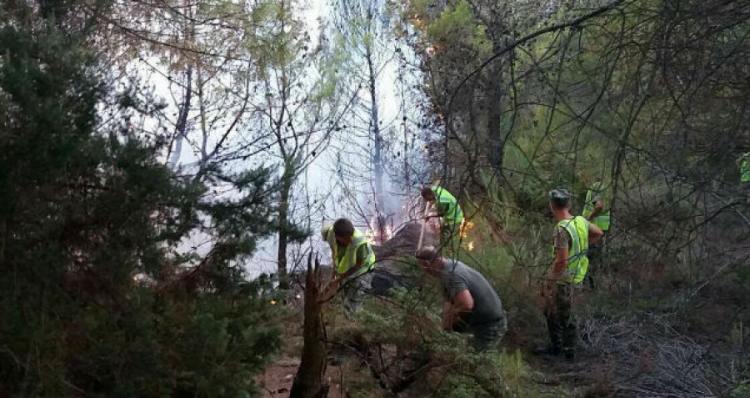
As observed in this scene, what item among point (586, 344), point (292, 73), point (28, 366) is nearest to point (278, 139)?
point (292, 73)

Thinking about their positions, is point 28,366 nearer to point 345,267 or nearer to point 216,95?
point 345,267

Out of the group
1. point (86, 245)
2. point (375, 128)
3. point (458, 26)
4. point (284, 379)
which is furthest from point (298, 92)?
point (86, 245)

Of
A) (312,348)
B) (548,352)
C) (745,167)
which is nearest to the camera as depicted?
(745,167)

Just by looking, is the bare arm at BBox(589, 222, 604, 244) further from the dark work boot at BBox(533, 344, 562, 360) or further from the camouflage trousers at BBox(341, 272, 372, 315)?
the camouflage trousers at BBox(341, 272, 372, 315)

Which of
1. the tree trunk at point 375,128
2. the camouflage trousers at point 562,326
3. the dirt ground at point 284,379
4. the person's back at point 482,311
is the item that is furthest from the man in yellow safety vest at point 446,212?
the tree trunk at point 375,128

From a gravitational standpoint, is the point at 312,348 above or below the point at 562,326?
below

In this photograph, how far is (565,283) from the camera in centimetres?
724

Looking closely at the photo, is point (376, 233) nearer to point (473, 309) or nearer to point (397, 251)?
point (397, 251)

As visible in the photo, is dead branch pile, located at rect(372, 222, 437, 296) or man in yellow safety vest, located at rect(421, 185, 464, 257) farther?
dead branch pile, located at rect(372, 222, 437, 296)

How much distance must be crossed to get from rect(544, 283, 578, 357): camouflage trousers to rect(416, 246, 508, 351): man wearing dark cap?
1169 millimetres

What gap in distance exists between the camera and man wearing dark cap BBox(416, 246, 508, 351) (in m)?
6.14

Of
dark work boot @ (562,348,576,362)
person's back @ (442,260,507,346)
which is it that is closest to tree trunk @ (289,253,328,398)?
person's back @ (442,260,507,346)

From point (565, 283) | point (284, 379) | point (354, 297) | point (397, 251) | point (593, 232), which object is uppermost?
point (593, 232)

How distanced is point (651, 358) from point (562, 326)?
1.06m
